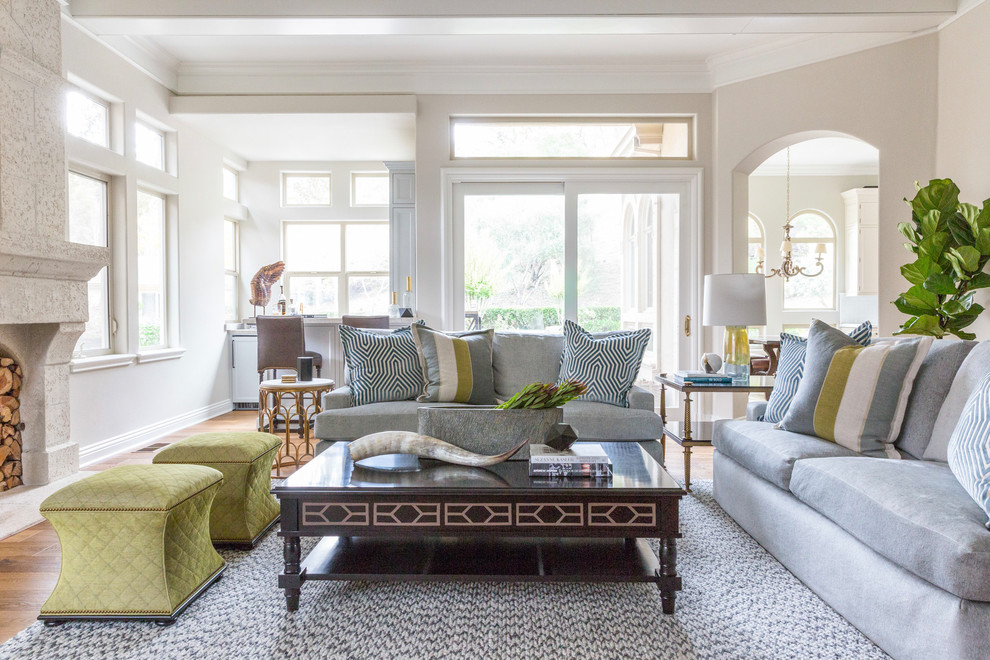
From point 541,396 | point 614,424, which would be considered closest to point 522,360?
point 614,424

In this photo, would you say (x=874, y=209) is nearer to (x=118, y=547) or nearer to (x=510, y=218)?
(x=510, y=218)

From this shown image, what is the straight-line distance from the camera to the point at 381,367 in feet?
12.3

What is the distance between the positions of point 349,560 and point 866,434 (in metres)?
2.03

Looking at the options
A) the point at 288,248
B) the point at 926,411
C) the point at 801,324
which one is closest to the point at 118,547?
the point at 926,411

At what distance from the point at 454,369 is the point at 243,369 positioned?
3.67 meters

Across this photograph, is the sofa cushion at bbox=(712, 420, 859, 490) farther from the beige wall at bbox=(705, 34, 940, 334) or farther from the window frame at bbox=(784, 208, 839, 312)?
the window frame at bbox=(784, 208, 839, 312)

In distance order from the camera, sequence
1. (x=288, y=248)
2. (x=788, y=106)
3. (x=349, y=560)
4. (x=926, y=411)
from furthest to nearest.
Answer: (x=288, y=248) < (x=788, y=106) < (x=926, y=411) < (x=349, y=560)

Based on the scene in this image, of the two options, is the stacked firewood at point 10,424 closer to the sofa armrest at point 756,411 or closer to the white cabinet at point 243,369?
the white cabinet at point 243,369

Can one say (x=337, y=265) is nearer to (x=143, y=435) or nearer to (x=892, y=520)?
(x=143, y=435)

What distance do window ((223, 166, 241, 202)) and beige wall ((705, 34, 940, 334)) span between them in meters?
5.03

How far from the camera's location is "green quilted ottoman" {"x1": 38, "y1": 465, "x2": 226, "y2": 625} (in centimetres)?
199

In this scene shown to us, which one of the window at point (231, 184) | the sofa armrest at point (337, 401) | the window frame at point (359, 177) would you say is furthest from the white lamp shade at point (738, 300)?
the window at point (231, 184)

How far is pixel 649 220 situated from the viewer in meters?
5.41

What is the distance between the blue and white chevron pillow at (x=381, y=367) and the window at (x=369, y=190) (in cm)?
384
